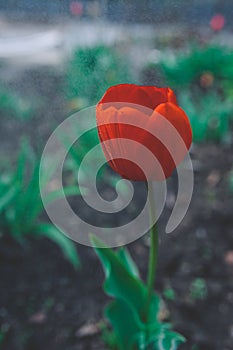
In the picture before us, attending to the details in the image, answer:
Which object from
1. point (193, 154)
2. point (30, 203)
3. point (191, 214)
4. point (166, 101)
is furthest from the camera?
point (193, 154)

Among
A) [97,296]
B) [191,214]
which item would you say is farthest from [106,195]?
[97,296]

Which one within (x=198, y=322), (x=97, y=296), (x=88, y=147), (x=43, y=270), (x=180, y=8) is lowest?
(x=198, y=322)

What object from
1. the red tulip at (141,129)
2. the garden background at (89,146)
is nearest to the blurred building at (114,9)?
the garden background at (89,146)

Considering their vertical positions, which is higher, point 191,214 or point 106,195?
point 106,195

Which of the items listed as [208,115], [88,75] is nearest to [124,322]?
[88,75]

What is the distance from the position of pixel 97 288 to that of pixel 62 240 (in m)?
0.14

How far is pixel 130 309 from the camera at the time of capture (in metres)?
0.81

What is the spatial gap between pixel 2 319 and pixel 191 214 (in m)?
0.60

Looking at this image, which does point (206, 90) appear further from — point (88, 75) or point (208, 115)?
point (88, 75)

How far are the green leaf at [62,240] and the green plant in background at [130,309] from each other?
0.35 meters

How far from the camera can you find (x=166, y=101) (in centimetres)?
50

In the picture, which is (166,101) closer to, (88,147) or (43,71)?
(43,71)

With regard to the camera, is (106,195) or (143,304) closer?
(143,304)

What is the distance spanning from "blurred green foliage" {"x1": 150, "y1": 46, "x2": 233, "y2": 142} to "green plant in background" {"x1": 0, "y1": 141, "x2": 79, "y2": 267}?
0.56m
